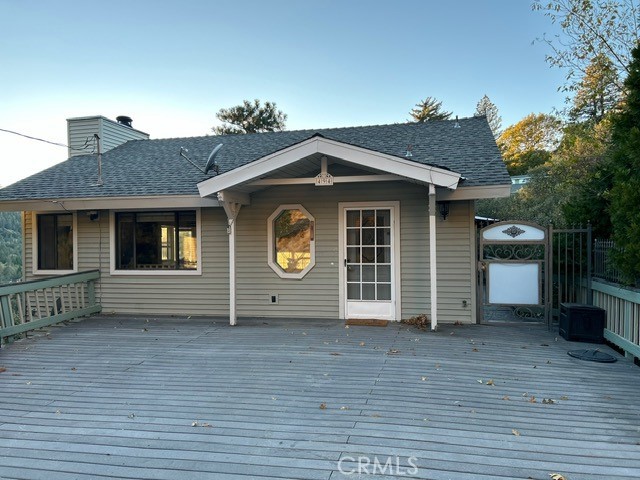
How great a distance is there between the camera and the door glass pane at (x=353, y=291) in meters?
7.26

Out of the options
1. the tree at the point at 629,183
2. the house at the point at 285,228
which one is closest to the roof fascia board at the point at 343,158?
the house at the point at 285,228

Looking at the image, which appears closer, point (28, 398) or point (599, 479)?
point (599, 479)

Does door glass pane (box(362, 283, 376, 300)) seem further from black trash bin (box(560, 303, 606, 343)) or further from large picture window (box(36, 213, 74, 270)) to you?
large picture window (box(36, 213, 74, 270))

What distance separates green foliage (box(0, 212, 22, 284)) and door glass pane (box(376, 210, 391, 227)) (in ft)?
74.4

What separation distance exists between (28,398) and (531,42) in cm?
1071

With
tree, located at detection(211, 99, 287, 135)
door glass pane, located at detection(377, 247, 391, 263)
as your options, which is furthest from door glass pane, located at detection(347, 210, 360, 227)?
tree, located at detection(211, 99, 287, 135)

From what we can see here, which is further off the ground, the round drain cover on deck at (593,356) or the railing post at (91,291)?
the railing post at (91,291)

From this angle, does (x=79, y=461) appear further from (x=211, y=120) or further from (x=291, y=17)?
(x=211, y=120)

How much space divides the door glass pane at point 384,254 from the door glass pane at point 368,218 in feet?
1.46

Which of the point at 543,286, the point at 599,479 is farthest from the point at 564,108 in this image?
the point at 599,479

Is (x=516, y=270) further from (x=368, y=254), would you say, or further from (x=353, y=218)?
(x=353, y=218)

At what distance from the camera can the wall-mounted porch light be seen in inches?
268

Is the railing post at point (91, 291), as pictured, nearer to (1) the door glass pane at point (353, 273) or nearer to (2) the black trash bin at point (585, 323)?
(1) the door glass pane at point (353, 273)

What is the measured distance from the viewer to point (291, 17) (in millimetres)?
12555
